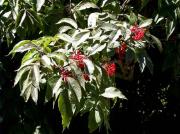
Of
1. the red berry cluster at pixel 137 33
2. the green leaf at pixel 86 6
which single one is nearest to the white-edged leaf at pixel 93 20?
the green leaf at pixel 86 6

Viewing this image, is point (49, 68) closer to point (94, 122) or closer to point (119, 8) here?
point (94, 122)

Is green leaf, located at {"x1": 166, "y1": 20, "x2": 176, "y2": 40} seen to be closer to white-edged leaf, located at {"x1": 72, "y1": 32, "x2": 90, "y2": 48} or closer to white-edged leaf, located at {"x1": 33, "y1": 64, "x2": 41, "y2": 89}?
white-edged leaf, located at {"x1": 72, "y1": 32, "x2": 90, "y2": 48}

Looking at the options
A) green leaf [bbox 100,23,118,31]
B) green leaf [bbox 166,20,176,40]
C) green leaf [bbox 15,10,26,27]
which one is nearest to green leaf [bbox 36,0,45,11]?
green leaf [bbox 15,10,26,27]

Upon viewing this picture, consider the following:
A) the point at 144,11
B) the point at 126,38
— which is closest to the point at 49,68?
the point at 126,38

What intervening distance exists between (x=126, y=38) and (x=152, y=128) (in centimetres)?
161

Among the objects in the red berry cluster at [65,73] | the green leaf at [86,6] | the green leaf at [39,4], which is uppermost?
the green leaf at [39,4]

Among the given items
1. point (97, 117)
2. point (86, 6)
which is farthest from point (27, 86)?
point (86, 6)

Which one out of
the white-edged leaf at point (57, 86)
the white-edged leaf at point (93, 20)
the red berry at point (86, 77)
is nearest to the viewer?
the white-edged leaf at point (57, 86)

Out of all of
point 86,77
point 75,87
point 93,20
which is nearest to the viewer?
point 75,87

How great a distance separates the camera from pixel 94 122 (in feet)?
5.55

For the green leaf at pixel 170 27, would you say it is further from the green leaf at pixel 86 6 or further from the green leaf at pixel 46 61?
the green leaf at pixel 46 61

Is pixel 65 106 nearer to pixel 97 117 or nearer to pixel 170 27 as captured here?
pixel 97 117

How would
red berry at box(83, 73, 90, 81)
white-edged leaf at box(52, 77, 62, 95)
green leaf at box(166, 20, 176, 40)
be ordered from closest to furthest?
white-edged leaf at box(52, 77, 62, 95)
red berry at box(83, 73, 90, 81)
green leaf at box(166, 20, 176, 40)

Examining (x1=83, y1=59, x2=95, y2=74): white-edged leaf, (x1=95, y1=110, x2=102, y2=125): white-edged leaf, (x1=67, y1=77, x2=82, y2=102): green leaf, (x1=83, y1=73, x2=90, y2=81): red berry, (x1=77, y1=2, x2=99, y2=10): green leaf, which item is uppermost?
(x1=77, y1=2, x2=99, y2=10): green leaf
